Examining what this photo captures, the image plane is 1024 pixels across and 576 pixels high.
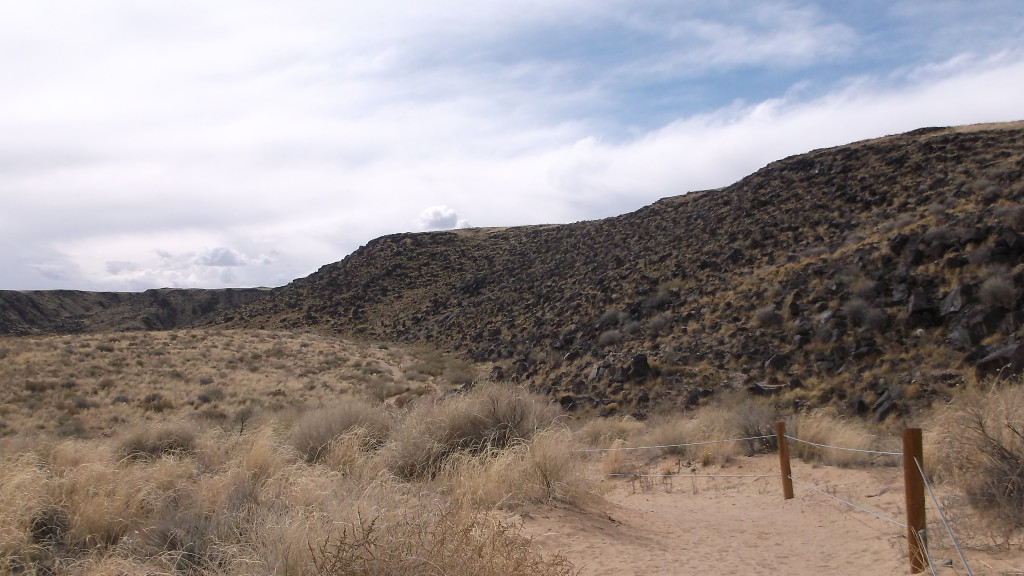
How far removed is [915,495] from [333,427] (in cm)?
954

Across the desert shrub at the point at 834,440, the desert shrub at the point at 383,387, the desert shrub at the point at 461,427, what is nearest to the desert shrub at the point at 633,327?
the desert shrub at the point at 383,387

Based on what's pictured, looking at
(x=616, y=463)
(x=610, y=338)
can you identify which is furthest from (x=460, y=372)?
(x=616, y=463)

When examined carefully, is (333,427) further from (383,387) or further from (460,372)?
(460,372)

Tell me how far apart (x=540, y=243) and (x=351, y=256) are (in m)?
26.9

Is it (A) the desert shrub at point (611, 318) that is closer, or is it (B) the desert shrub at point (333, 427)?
(B) the desert shrub at point (333, 427)

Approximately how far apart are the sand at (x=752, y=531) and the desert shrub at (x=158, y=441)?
7.94 meters

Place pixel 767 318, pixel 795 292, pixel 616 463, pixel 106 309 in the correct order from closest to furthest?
1. pixel 616 463
2. pixel 767 318
3. pixel 795 292
4. pixel 106 309

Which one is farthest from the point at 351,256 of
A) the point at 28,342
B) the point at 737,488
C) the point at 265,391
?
the point at 737,488

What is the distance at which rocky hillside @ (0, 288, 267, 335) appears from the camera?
68875 mm

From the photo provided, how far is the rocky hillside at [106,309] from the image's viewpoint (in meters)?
68.9

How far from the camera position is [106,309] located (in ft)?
254

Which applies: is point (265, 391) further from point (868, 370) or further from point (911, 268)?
point (911, 268)

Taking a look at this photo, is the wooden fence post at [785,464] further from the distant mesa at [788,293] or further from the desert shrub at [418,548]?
the distant mesa at [788,293]

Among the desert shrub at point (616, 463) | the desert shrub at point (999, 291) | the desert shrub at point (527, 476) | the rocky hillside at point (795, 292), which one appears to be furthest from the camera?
the rocky hillside at point (795, 292)
